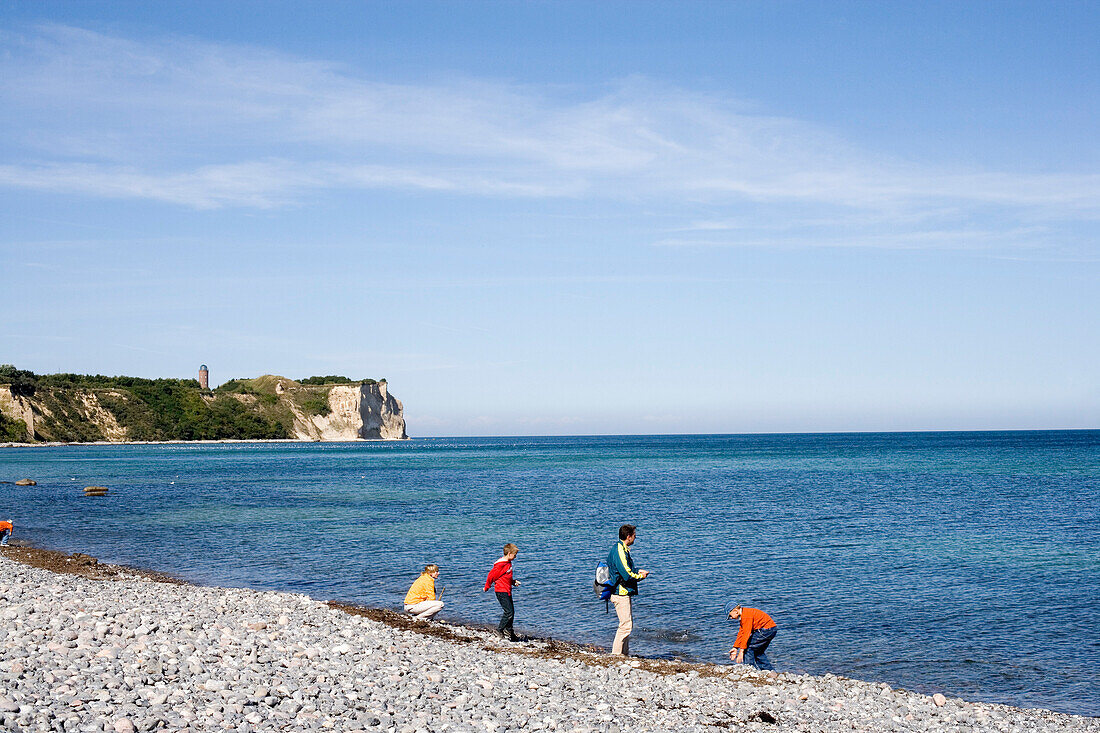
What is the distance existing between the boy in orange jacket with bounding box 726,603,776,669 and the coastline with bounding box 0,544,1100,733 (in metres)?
0.54

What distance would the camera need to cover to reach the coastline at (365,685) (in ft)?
32.4

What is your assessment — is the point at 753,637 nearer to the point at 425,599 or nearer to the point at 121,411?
the point at 425,599

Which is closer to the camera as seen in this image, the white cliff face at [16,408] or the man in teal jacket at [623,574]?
the man in teal jacket at [623,574]

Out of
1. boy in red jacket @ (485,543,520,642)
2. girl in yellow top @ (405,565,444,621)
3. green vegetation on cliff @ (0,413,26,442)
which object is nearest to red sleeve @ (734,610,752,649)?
boy in red jacket @ (485,543,520,642)

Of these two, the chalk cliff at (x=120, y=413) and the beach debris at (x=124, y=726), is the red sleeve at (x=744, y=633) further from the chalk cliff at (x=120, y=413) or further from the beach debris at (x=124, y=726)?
the chalk cliff at (x=120, y=413)

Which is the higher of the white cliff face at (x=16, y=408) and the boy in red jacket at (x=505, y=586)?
the white cliff face at (x=16, y=408)

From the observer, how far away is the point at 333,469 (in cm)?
8838

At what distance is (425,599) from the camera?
59.5ft

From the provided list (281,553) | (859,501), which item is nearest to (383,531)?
(281,553)

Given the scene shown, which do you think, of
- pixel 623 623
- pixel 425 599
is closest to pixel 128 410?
pixel 425 599

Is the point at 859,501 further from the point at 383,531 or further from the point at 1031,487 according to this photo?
the point at 383,531

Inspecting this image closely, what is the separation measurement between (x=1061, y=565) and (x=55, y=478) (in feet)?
215

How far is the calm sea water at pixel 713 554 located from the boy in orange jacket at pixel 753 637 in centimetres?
112

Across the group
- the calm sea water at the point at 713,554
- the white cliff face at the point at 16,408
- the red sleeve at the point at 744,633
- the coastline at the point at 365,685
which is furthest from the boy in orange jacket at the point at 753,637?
the white cliff face at the point at 16,408
